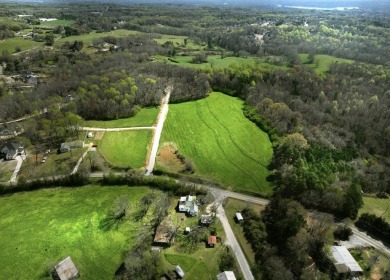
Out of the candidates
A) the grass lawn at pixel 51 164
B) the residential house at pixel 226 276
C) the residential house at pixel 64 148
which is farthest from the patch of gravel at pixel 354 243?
the residential house at pixel 64 148

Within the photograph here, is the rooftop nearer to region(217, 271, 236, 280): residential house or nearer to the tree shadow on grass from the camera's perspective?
region(217, 271, 236, 280): residential house

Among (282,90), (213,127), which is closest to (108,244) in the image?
(213,127)

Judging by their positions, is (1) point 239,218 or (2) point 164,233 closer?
(2) point 164,233

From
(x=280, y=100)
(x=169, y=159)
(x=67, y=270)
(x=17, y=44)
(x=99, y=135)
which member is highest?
(x=280, y=100)

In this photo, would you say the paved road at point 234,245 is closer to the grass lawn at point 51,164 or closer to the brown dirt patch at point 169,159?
the brown dirt patch at point 169,159

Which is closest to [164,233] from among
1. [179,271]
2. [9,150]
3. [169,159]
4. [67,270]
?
[179,271]

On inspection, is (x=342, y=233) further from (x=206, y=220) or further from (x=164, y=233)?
(x=164, y=233)
